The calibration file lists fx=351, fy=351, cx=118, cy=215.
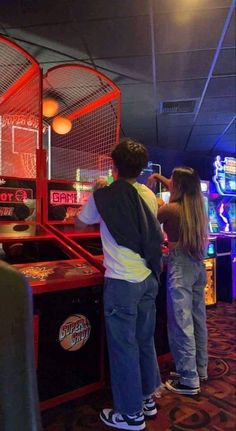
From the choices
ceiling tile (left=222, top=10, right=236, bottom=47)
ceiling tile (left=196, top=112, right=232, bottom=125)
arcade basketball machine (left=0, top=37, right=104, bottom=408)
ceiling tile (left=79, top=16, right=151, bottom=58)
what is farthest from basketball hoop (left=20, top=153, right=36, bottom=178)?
ceiling tile (left=196, top=112, right=232, bottom=125)

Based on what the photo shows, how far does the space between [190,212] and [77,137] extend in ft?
4.21

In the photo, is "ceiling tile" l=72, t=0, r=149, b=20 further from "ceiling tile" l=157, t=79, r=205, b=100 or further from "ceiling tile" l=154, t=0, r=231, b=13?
"ceiling tile" l=157, t=79, r=205, b=100

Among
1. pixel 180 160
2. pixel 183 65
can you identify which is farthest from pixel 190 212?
pixel 180 160

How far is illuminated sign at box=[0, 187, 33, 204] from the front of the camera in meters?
2.34

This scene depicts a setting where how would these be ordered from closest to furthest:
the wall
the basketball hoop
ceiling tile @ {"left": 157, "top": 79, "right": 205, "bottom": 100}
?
the basketball hoop → ceiling tile @ {"left": 157, "top": 79, "right": 205, "bottom": 100} → the wall

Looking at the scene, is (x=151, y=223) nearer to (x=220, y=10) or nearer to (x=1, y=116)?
(x=1, y=116)

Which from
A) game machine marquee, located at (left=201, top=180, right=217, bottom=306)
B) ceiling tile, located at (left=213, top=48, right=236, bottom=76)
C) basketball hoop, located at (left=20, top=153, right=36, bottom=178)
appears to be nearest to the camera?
basketball hoop, located at (left=20, top=153, right=36, bottom=178)

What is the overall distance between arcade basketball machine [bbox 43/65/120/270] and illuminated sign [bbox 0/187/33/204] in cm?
22

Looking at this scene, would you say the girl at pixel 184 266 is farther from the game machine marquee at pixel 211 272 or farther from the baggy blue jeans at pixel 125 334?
the game machine marquee at pixel 211 272

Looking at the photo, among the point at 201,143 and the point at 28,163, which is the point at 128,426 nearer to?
the point at 28,163

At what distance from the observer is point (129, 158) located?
1.76 meters

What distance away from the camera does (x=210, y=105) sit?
4.85 m

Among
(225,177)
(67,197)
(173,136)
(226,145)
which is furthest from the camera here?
(226,145)

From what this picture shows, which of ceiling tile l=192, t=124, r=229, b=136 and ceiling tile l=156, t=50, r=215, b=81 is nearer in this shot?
ceiling tile l=156, t=50, r=215, b=81
